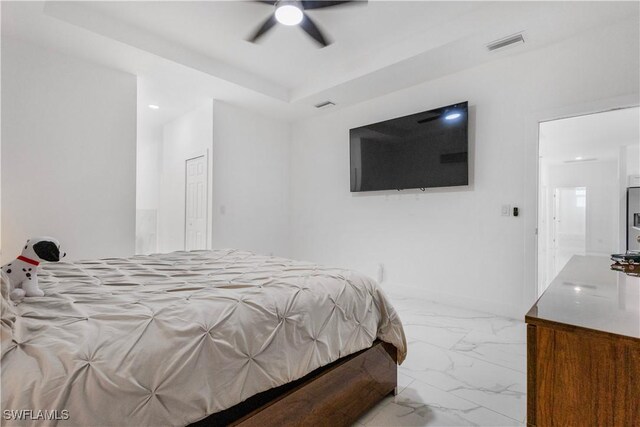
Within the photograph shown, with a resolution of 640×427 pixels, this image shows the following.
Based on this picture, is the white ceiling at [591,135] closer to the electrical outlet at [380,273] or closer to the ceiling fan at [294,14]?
the electrical outlet at [380,273]

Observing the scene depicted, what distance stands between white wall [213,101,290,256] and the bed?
8.93ft

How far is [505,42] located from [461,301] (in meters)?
2.61

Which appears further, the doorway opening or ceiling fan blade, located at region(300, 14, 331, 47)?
the doorway opening

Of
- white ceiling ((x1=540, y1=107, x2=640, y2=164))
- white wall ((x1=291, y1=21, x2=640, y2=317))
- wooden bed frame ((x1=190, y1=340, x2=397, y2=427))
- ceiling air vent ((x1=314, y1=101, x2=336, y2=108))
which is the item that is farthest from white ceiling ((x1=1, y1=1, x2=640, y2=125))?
wooden bed frame ((x1=190, y1=340, x2=397, y2=427))

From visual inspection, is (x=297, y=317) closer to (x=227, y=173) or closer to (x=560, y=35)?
(x=560, y=35)

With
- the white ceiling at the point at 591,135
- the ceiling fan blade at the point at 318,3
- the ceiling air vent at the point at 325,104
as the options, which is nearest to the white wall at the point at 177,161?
the ceiling air vent at the point at 325,104

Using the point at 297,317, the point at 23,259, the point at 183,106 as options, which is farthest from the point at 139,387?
the point at 183,106

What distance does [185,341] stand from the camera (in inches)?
36.5

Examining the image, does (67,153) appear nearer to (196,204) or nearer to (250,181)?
(196,204)

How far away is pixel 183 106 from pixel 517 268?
4811mm

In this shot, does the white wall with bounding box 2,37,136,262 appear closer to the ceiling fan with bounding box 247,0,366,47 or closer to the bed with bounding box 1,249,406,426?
the bed with bounding box 1,249,406,426

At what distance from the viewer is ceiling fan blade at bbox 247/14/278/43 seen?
2.48m

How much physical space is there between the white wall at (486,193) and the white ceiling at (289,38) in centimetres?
20

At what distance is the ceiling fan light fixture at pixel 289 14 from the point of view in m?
2.29
